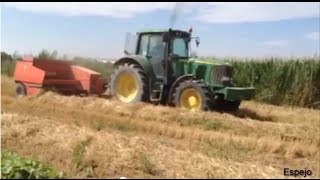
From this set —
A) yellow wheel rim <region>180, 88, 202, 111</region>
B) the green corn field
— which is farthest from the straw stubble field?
the green corn field

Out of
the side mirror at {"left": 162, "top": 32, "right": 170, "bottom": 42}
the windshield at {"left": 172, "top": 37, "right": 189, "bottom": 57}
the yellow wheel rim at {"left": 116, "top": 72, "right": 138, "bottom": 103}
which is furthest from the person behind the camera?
the yellow wheel rim at {"left": 116, "top": 72, "right": 138, "bottom": 103}

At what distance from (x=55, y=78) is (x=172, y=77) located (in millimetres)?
3552

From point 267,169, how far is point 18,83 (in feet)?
32.1

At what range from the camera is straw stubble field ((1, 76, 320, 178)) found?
6.14 metres

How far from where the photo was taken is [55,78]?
14453 mm

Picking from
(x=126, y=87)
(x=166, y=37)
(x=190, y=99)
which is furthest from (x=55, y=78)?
(x=190, y=99)

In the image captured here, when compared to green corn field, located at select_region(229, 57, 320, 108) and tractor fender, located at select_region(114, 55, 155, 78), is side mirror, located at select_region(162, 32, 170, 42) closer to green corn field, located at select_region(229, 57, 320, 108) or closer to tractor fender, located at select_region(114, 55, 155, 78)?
tractor fender, located at select_region(114, 55, 155, 78)

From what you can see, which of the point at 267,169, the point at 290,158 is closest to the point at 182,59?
the point at 290,158

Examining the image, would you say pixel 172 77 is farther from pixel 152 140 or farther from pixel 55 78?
pixel 152 140

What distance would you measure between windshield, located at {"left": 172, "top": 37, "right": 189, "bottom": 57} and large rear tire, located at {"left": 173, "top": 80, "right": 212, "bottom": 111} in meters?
1.06

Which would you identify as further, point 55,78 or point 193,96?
point 55,78

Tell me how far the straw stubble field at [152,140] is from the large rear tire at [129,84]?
0.88m

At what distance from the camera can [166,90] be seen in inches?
516

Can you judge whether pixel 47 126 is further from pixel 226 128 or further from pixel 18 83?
pixel 18 83
